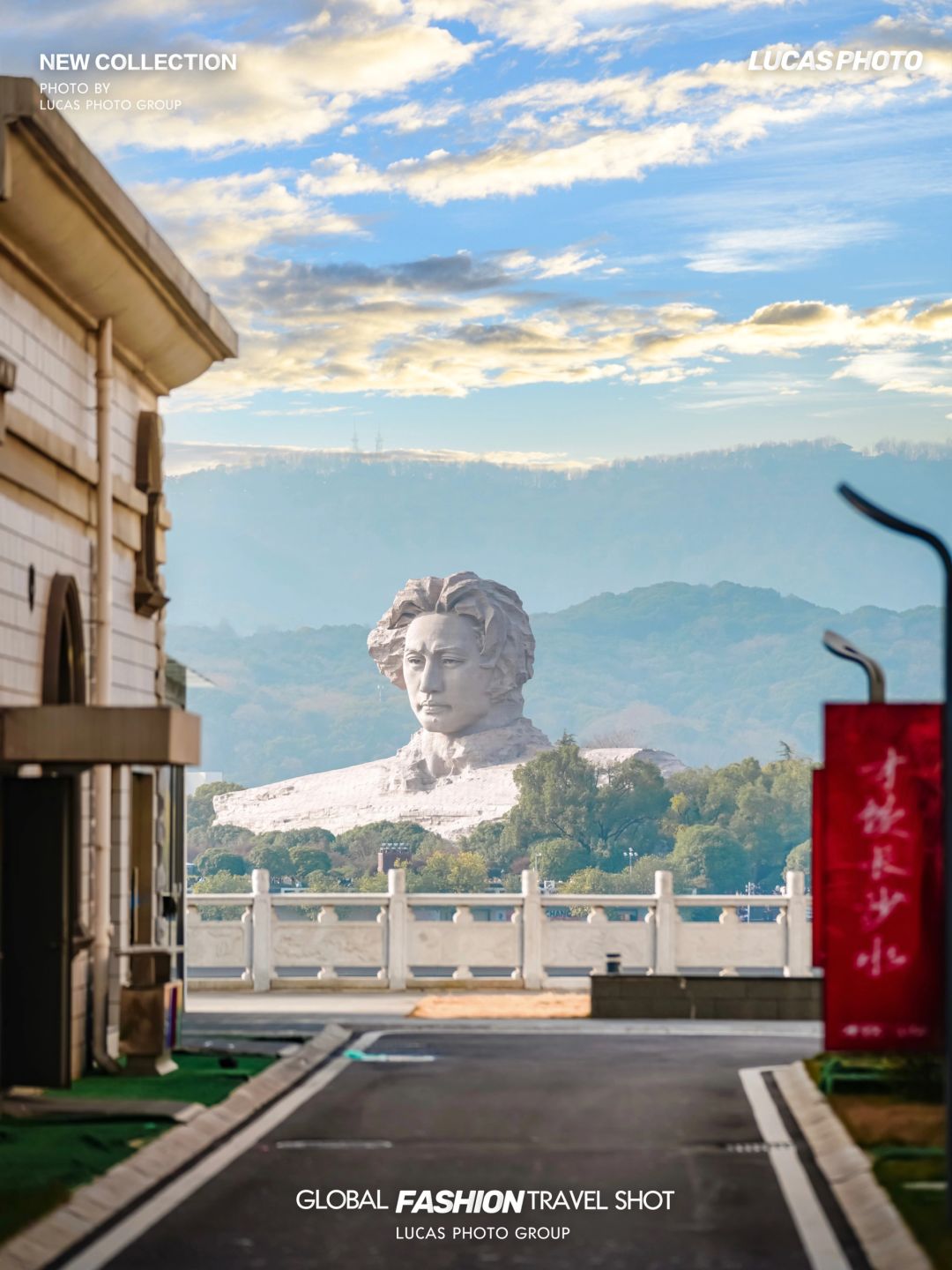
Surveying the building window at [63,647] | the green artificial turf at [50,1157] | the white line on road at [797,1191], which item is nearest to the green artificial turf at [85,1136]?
the green artificial turf at [50,1157]

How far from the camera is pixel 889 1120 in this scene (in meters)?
15.2

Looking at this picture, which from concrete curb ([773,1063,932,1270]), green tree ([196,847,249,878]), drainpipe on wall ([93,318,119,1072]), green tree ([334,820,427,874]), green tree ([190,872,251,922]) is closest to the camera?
concrete curb ([773,1063,932,1270])

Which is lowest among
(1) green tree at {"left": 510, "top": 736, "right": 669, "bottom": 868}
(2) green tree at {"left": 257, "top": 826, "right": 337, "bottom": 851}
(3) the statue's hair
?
(2) green tree at {"left": 257, "top": 826, "right": 337, "bottom": 851}

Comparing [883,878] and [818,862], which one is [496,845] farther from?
[883,878]

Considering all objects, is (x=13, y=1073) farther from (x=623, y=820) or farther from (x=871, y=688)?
(x=623, y=820)

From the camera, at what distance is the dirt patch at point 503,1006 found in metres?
27.1

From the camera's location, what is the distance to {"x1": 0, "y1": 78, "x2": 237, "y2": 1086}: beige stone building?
594 inches

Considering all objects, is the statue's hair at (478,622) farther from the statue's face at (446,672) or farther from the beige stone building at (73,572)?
the beige stone building at (73,572)

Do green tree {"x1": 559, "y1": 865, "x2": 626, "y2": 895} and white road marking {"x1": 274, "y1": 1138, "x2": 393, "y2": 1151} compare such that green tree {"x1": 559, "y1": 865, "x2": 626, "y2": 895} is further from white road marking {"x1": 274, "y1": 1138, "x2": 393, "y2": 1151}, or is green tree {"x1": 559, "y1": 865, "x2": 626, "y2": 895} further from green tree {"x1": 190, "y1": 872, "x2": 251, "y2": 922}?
white road marking {"x1": 274, "y1": 1138, "x2": 393, "y2": 1151}

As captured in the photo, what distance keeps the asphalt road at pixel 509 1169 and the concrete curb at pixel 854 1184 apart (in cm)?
39

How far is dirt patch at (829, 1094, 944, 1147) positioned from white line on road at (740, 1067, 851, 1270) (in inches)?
18.0

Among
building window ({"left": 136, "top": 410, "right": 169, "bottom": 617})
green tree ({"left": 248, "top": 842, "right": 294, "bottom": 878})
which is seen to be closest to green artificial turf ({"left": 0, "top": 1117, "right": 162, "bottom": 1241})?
building window ({"left": 136, "top": 410, "right": 169, "bottom": 617})

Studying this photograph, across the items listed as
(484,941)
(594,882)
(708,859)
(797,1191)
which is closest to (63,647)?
(797,1191)

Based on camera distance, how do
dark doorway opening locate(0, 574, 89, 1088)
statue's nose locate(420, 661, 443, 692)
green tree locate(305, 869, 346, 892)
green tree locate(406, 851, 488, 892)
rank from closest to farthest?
dark doorway opening locate(0, 574, 89, 1088), statue's nose locate(420, 661, 443, 692), green tree locate(406, 851, 488, 892), green tree locate(305, 869, 346, 892)
